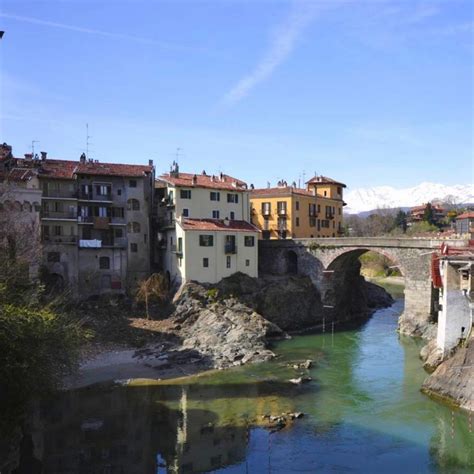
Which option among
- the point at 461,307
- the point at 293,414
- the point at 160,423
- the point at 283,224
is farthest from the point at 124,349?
the point at 283,224

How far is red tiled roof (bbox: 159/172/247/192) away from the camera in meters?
56.0

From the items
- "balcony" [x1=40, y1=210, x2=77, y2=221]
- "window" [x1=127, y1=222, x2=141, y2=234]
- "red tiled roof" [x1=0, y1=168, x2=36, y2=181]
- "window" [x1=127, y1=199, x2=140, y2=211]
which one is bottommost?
"window" [x1=127, y1=222, x2=141, y2=234]

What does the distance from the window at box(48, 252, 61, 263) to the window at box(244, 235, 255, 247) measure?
19.3 metres

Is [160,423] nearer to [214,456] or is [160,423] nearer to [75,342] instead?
[214,456]

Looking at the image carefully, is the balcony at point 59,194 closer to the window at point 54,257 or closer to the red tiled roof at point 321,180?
the window at point 54,257

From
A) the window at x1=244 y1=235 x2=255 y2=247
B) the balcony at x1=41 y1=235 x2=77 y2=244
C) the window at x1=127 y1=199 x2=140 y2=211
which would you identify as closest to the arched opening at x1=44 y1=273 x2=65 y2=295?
the balcony at x1=41 y1=235 x2=77 y2=244

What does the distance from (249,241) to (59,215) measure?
19897 millimetres

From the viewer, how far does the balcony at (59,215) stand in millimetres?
50781

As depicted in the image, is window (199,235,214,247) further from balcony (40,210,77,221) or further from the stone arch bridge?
balcony (40,210,77,221)

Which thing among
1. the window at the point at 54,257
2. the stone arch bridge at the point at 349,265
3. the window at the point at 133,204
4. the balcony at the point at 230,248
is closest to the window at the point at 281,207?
the stone arch bridge at the point at 349,265

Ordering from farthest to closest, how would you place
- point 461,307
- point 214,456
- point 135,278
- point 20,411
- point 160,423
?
1. point 135,278
2. point 461,307
3. point 160,423
4. point 214,456
5. point 20,411

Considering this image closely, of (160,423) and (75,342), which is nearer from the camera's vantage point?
(75,342)

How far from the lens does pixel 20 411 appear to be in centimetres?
2328

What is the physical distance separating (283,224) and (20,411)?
5083cm
